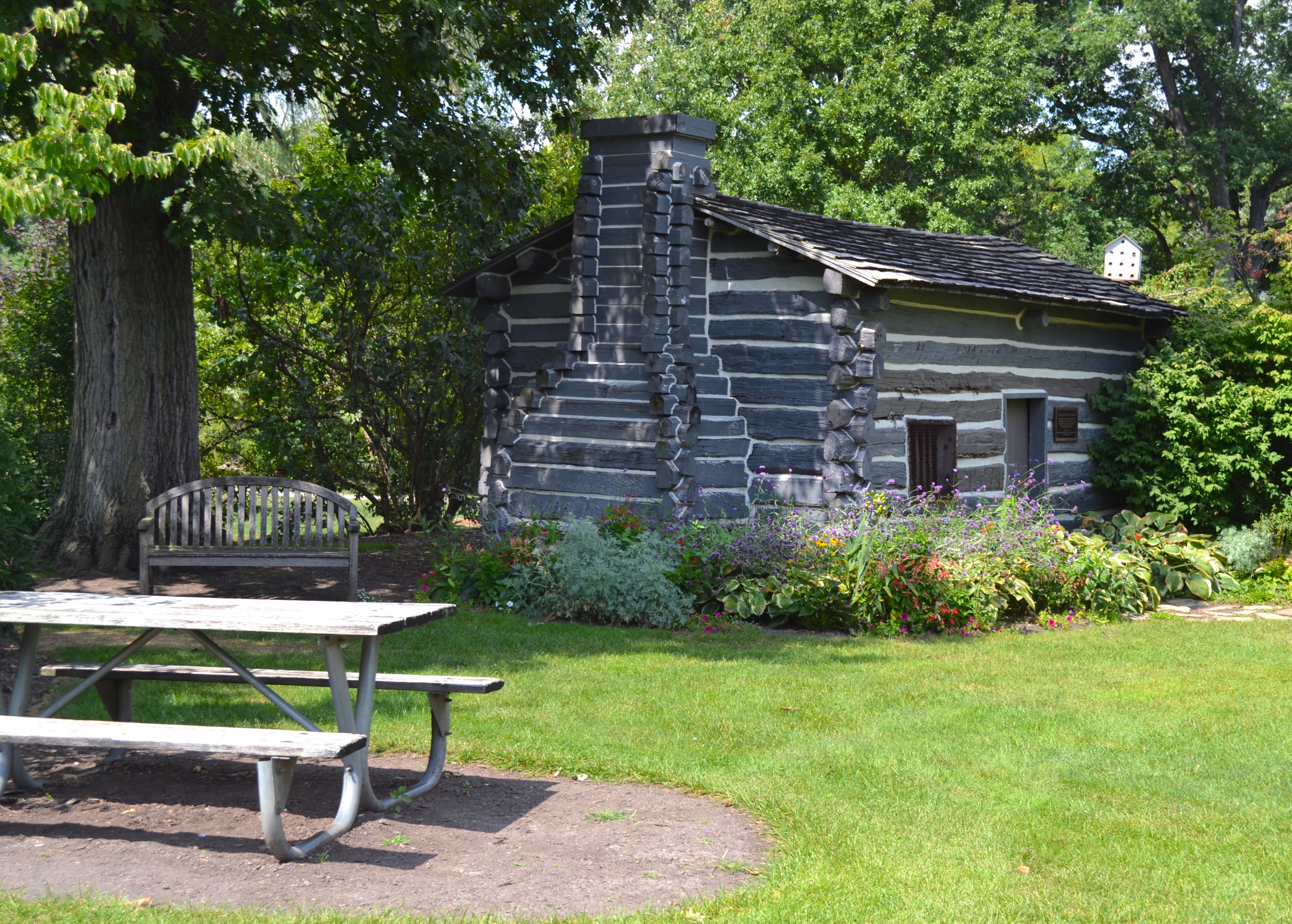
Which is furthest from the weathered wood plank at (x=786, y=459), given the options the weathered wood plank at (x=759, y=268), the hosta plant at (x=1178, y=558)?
the hosta plant at (x=1178, y=558)

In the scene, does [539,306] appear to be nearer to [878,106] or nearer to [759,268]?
[759,268]

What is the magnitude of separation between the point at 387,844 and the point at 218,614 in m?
1.16

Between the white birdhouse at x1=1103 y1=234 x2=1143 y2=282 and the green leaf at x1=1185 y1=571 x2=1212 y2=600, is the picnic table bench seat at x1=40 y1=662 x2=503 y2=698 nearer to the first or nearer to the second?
the green leaf at x1=1185 y1=571 x2=1212 y2=600

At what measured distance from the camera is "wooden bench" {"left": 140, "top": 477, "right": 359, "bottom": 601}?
1018 cm

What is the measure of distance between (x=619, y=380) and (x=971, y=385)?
3.98m

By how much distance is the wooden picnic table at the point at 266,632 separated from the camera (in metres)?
4.80

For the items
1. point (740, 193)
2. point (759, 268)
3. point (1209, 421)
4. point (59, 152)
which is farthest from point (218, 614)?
point (740, 193)

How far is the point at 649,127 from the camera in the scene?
11.2 m

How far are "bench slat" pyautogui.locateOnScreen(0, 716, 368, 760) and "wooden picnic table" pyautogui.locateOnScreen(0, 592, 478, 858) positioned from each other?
2.5 inches

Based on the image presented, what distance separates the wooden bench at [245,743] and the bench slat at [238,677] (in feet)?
2.64

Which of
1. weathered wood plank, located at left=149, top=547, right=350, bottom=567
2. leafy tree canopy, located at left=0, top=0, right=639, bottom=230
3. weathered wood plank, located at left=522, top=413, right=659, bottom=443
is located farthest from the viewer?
weathered wood plank, located at left=522, top=413, right=659, bottom=443

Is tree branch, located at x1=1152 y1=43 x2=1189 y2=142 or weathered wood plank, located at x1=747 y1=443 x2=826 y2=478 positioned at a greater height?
tree branch, located at x1=1152 y1=43 x2=1189 y2=142

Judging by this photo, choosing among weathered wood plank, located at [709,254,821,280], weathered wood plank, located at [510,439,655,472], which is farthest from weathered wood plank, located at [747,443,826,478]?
weathered wood plank, located at [709,254,821,280]

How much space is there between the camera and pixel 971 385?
41.9 ft
